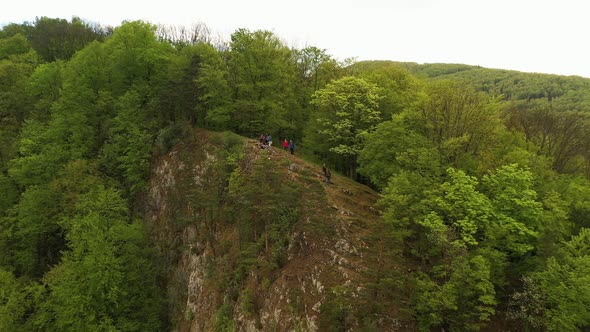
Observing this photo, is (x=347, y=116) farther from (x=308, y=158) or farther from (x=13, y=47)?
(x=13, y=47)

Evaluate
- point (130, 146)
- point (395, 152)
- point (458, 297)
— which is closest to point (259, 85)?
point (130, 146)

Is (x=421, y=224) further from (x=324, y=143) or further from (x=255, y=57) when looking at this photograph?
(x=255, y=57)

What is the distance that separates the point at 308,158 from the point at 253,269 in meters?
15.0

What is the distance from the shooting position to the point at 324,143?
34.1m

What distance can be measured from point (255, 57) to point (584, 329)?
3382 cm

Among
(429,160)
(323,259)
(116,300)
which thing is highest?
(429,160)

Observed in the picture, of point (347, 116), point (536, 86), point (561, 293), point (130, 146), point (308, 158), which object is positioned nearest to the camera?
point (561, 293)

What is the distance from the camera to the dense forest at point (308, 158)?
677 inches

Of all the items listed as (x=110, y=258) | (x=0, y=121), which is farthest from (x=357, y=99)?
(x=0, y=121)

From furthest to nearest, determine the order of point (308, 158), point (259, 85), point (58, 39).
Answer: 1. point (58, 39)
2. point (259, 85)
3. point (308, 158)

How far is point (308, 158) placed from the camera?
34656 mm

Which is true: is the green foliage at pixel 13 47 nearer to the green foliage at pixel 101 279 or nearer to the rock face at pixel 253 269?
the green foliage at pixel 101 279

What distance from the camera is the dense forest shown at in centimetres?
1720

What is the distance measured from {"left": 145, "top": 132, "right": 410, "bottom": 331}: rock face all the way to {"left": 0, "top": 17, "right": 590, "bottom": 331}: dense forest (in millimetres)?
1491
